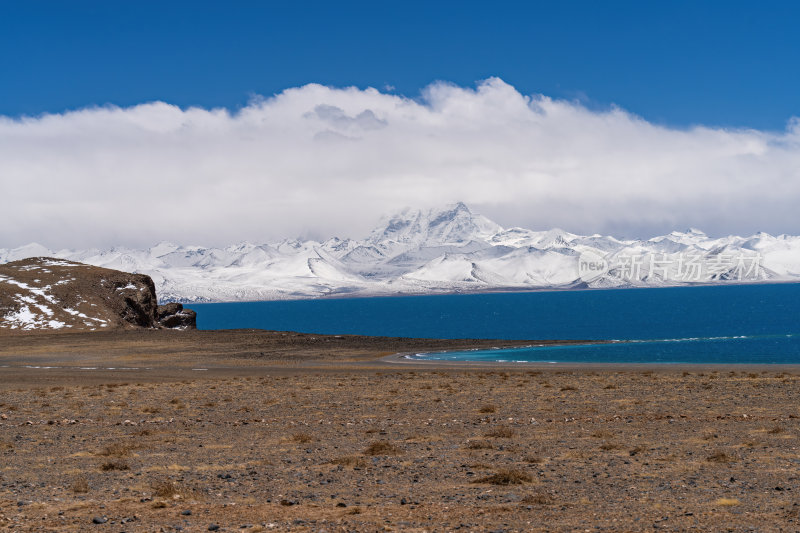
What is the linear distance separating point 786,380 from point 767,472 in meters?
27.5

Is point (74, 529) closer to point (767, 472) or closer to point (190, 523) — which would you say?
point (190, 523)

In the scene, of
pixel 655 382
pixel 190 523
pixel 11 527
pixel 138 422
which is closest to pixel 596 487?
pixel 190 523

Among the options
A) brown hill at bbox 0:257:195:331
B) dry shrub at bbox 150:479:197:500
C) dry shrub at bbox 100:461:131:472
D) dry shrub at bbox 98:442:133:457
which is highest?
brown hill at bbox 0:257:195:331

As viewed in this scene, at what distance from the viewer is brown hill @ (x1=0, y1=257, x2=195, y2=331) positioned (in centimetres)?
10606

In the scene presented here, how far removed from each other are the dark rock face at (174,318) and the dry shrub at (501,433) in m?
105

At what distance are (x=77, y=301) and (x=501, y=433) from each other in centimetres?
10473

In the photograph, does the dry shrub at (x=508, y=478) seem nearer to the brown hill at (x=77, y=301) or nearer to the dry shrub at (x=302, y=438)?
the dry shrub at (x=302, y=438)

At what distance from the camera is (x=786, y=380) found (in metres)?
40.4

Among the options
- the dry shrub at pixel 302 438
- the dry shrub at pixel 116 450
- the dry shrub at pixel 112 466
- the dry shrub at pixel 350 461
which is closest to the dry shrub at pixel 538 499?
the dry shrub at pixel 350 461

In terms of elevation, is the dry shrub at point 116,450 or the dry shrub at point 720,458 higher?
the dry shrub at point 720,458

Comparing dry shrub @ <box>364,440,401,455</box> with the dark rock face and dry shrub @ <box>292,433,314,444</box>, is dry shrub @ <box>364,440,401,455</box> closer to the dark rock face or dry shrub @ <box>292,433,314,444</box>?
dry shrub @ <box>292,433,314,444</box>

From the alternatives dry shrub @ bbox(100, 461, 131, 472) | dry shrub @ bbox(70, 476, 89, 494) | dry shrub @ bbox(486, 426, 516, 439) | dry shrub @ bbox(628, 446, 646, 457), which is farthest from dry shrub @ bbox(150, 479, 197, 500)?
dry shrub @ bbox(628, 446, 646, 457)

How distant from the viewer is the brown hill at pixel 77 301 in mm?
106062

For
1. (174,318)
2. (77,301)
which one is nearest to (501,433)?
(77,301)
